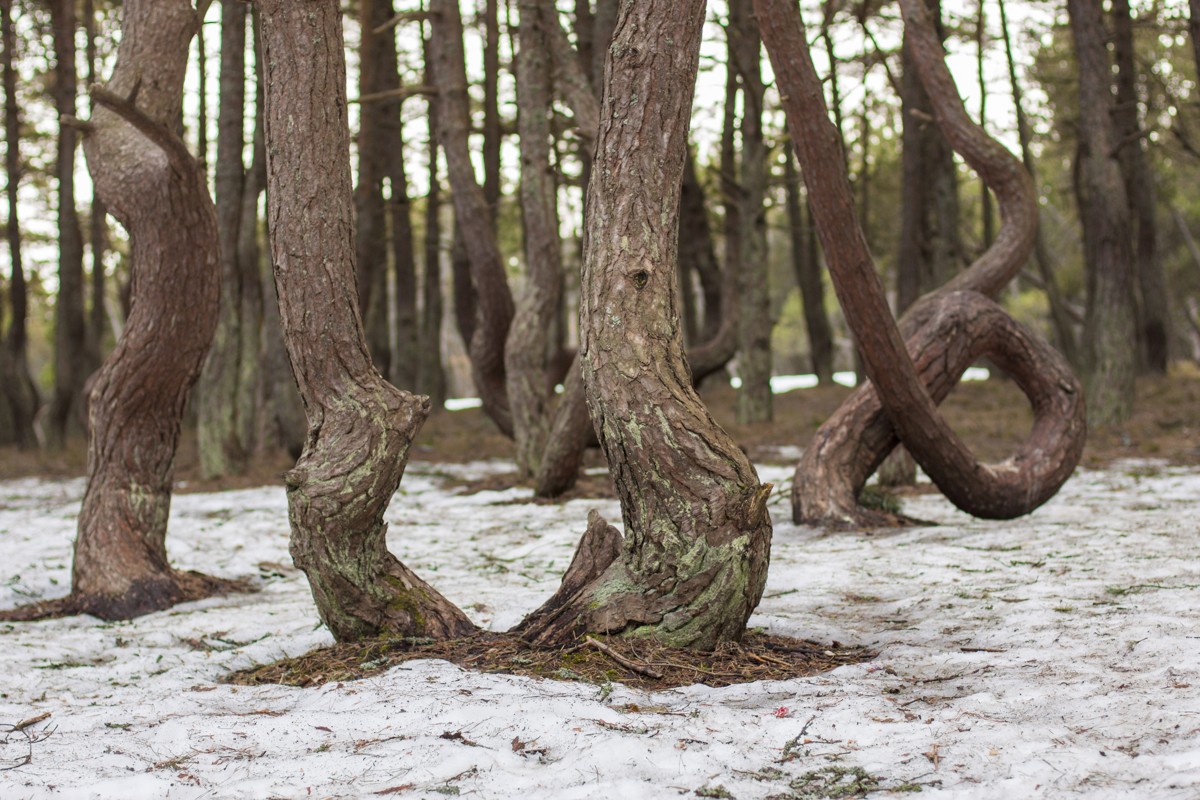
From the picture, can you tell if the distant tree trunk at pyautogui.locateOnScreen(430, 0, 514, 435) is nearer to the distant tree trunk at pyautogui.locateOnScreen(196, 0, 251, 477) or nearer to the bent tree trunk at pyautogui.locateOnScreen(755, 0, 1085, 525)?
the distant tree trunk at pyautogui.locateOnScreen(196, 0, 251, 477)

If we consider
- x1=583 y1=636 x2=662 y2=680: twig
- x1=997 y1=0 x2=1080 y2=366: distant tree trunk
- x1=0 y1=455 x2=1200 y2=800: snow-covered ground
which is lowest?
x1=0 y1=455 x2=1200 y2=800: snow-covered ground

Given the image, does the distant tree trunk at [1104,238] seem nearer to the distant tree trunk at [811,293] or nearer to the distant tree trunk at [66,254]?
the distant tree trunk at [811,293]

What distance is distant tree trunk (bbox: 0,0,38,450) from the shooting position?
1711 centimetres

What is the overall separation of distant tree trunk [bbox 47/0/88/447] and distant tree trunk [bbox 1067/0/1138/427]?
1291 cm

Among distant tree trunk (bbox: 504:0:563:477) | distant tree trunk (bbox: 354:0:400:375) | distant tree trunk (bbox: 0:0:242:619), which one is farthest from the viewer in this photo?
distant tree trunk (bbox: 354:0:400:375)

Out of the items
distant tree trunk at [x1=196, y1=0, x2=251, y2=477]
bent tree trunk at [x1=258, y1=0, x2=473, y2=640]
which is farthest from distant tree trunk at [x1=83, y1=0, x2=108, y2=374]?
bent tree trunk at [x1=258, y1=0, x2=473, y2=640]

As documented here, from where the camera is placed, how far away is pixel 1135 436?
38.2 feet

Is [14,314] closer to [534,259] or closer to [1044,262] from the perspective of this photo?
[534,259]

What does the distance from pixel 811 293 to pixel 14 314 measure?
1282 centimetres

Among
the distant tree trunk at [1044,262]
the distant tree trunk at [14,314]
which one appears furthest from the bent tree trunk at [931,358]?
the distant tree trunk at [14,314]

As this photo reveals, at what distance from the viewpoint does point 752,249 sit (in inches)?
527

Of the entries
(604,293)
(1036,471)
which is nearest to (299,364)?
(604,293)

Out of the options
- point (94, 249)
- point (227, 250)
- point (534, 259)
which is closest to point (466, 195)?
point (534, 259)

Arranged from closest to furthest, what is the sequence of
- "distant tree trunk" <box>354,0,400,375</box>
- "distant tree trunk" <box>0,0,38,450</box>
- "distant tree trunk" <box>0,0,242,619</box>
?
"distant tree trunk" <box>0,0,242,619</box>, "distant tree trunk" <box>354,0,400,375</box>, "distant tree trunk" <box>0,0,38,450</box>
